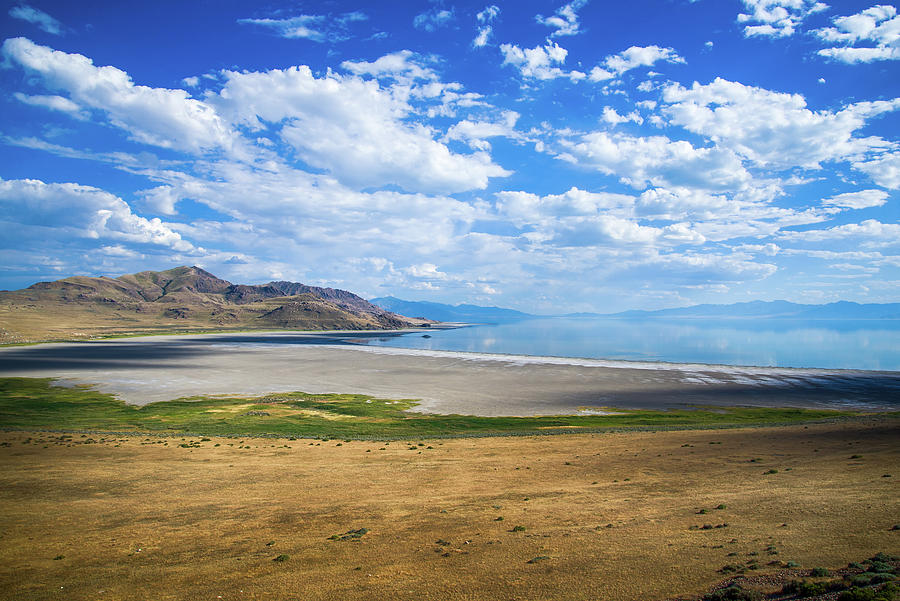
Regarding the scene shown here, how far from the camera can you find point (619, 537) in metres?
16.8

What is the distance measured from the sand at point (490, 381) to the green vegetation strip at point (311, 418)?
6.22 metres

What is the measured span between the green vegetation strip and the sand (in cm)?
622

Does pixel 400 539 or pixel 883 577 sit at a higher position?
pixel 883 577

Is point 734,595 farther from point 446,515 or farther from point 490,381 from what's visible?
point 490,381

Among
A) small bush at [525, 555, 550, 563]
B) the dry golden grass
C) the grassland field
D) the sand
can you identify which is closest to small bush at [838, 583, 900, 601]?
the grassland field

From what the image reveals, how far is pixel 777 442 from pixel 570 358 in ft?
361

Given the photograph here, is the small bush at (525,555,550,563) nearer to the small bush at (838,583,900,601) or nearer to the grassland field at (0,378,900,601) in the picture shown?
the grassland field at (0,378,900,601)

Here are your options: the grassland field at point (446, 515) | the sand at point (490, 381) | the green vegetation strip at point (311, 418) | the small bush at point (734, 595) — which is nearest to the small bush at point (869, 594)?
the grassland field at point (446, 515)

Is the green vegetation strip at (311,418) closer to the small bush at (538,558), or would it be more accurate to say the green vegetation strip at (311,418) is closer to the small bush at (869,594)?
the small bush at (538,558)

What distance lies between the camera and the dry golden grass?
46.6 ft

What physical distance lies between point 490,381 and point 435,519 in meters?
76.5

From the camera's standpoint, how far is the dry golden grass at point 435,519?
14203mm

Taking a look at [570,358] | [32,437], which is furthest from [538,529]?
[570,358]

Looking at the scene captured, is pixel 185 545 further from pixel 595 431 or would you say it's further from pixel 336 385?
pixel 336 385
